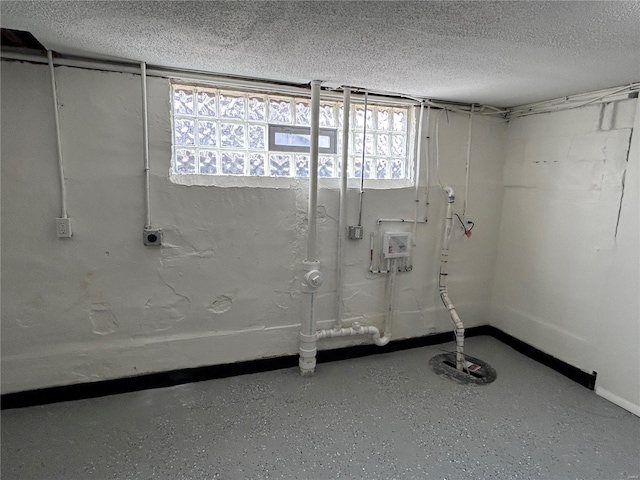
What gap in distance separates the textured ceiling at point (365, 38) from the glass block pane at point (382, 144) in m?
0.56

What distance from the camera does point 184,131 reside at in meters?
2.26

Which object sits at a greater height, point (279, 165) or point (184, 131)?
point (184, 131)

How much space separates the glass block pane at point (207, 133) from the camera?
2.29m

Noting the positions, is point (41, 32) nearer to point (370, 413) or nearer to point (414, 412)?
point (370, 413)

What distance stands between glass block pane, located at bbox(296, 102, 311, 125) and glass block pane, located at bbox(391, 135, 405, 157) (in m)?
0.68

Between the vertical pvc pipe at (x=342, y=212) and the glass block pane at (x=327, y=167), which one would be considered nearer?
the vertical pvc pipe at (x=342, y=212)

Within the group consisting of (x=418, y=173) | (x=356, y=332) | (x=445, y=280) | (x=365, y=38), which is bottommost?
(x=356, y=332)

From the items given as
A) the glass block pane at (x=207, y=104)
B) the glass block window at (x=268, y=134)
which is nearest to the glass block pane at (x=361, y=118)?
the glass block window at (x=268, y=134)

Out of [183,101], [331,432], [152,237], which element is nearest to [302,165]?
[183,101]

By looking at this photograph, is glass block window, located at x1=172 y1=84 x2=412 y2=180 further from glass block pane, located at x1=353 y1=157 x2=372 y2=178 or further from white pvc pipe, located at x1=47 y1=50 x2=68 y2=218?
white pvc pipe, located at x1=47 y1=50 x2=68 y2=218

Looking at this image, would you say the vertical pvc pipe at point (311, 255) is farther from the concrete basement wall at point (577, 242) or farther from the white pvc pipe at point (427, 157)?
the concrete basement wall at point (577, 242)

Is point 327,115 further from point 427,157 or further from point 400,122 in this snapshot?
point 427,157

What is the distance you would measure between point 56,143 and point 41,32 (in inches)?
22.0

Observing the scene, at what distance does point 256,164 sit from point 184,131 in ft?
1.57
